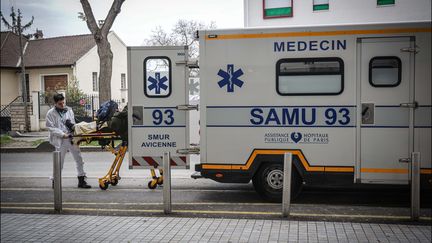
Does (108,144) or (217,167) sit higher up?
(108,144)

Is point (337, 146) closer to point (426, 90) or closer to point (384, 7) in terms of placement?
point (426, 90)

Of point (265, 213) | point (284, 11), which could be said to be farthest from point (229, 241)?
point (284, 11)

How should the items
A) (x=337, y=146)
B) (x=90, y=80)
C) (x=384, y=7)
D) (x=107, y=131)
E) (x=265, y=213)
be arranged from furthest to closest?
1. (x=90, y=80)
2. (x=384, y=7)
3. (x=107, y=131)
4. (x=337, y=146)
5. (x=265, y=213)

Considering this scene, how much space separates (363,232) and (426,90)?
255cm

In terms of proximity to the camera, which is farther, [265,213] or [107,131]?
[107,131]

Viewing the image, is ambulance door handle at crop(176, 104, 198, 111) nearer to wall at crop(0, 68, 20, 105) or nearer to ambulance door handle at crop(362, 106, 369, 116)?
ambulance door handle at crop(362, 106, 369, 116)

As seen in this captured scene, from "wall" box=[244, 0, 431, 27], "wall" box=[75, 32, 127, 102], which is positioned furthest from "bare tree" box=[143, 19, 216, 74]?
"wall" box=[75, 32, 127, 102]

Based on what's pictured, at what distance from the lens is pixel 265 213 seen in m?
6.85

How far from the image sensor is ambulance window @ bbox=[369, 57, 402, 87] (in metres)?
7.07

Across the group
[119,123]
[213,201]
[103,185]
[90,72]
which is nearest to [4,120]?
[213,201]

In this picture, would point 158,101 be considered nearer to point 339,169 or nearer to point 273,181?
point 273,181

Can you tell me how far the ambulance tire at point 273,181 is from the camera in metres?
7.63

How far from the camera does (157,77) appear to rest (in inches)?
312

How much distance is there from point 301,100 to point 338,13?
42.8 ft
